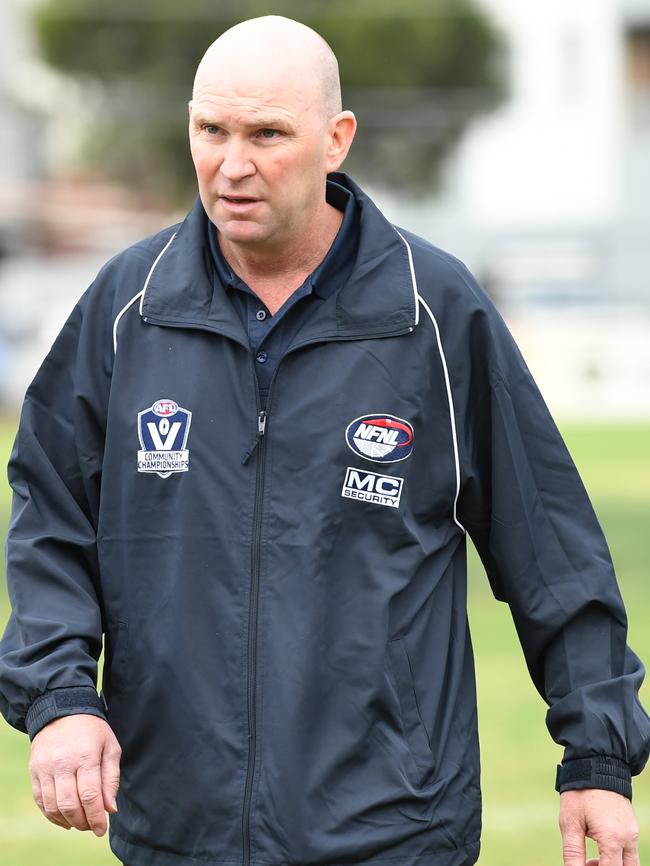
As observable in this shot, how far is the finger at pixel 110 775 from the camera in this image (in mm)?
3223

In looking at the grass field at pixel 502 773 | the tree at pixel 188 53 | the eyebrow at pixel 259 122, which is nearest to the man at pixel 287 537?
the eyebrow at pixel 259 122

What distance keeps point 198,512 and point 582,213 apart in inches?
2078

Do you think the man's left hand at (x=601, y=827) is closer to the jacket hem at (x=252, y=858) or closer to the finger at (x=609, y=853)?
the finger at (x=609, y=853)

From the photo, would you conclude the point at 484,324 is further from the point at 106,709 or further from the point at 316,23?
the point at 316,23

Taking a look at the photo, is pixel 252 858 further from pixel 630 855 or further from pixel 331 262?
pixel 331 262

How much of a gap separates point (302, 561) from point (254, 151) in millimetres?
793

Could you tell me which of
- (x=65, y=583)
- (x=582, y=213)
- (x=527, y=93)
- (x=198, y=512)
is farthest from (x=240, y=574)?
(x=527, y=93)

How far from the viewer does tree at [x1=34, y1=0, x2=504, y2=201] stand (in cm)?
6169

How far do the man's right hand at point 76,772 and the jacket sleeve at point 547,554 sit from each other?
875mm

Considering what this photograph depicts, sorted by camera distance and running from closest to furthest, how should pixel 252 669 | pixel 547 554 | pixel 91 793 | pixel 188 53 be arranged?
pixel 91 793
pixel 252 669
pixel 547 554
pixel 188 53

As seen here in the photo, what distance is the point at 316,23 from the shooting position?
6272 centimetres

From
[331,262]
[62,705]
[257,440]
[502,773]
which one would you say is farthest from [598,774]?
[502,773]

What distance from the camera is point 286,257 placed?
3.53 metres

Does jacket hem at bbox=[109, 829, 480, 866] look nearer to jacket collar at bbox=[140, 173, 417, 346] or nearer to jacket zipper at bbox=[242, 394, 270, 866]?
jacket zipper at bbox=[242, 394, 270, 866]
